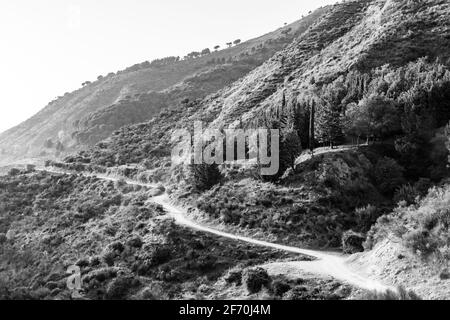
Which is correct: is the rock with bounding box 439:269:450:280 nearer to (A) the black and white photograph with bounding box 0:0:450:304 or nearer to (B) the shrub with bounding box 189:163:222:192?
(A) the black and white photograph with bounding box 0:0:450:304

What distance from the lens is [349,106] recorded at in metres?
53.9

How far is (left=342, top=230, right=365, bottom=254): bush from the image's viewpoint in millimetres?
33625

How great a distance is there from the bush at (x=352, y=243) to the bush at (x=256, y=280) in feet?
27.8

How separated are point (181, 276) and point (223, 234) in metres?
7.84

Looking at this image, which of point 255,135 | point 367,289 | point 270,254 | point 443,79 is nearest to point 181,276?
point 270,254

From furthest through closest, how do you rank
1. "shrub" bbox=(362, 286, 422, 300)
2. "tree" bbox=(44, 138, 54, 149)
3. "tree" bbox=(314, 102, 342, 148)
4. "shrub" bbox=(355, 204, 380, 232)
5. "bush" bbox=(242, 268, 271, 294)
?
"tree" bbox=(44, 138, 54, 149) < "tree" bbox=(314, 102, 342, 148) < "shrub" bbox=(355, 204, 380, 232) < "bush" bbox=(242, 268, 271, 294) < "shrub" bbox=(362, 286, 422, 300)

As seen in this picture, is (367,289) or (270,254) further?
(270,254)

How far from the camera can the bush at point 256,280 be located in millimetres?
28188

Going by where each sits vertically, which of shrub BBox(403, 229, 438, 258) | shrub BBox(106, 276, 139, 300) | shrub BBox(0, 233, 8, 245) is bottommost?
shrub BBox(0, 233, 8, 245)

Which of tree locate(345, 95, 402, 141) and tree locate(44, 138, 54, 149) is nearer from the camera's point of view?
tree locate(345, 95, 402, 141)

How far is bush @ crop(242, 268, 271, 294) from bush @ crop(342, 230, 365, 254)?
27.8 ft

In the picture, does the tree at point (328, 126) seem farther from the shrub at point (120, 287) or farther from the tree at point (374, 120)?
the shrub at point (120, 287)

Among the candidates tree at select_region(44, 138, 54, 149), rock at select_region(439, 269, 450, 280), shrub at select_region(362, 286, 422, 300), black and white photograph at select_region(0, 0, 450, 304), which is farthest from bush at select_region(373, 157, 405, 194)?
tree at select_region(44, 138, 54, 149)

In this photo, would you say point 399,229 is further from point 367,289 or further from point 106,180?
point 106,180
